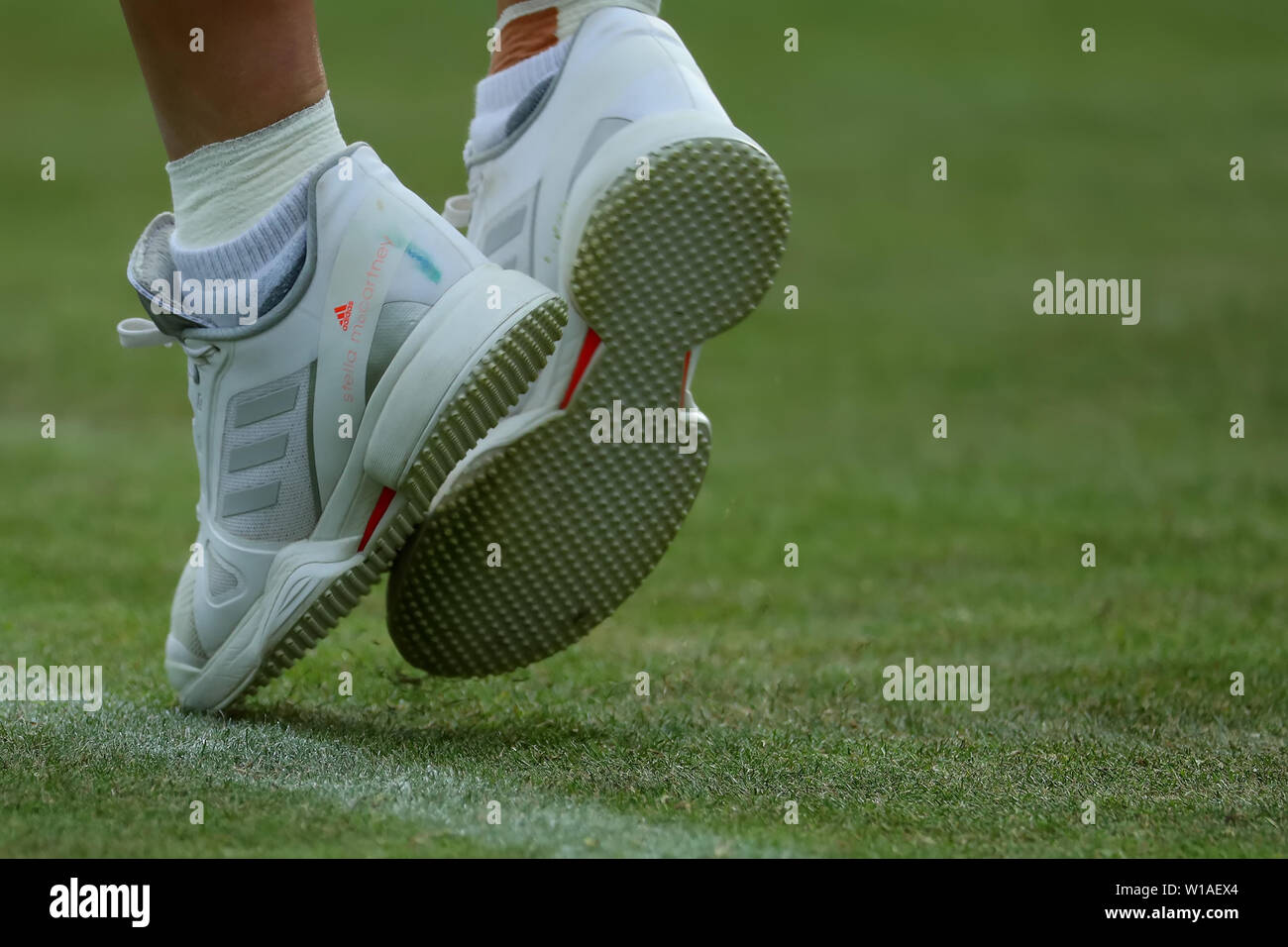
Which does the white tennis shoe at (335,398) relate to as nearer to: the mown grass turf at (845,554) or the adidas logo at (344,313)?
the adidas logo at (344,313)

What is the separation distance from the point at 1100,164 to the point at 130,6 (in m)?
12.3

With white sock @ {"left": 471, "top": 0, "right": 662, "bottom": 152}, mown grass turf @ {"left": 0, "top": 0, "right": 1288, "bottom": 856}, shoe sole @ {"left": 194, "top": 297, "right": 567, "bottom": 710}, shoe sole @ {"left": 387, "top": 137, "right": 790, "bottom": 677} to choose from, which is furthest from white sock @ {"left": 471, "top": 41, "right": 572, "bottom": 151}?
mown grass turf @ {"left": 0, "top": 0, "right": 1288, "bottom": 856}

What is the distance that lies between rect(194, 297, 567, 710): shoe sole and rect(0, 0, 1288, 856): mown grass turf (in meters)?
0.19

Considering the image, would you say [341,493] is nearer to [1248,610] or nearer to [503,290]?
[503,290]

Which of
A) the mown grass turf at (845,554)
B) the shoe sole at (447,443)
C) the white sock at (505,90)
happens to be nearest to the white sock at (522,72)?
the white sock at (505,90)

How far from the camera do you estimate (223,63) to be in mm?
2377

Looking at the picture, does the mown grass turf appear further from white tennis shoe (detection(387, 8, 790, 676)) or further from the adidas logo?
the adidas logo

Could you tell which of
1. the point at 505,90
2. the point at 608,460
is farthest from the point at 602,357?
the point at 505,90

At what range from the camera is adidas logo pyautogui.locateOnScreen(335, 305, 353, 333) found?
7.73 feet

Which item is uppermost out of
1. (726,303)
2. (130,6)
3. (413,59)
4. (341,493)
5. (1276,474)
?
(413,59)

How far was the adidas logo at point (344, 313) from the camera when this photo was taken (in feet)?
7.73

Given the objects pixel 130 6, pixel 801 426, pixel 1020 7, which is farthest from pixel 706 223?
pixel 1020 7

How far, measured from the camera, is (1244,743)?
2525 mm
